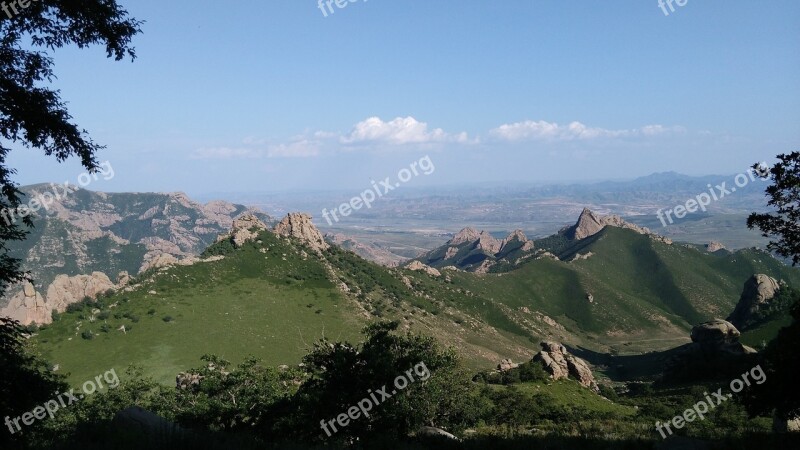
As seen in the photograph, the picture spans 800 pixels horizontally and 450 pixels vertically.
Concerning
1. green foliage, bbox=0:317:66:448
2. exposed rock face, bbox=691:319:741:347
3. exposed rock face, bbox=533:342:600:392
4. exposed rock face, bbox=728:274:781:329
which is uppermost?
green foliage, bbox=0:317:66:448

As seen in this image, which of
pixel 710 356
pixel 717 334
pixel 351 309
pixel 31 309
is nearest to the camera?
pixel 31 309

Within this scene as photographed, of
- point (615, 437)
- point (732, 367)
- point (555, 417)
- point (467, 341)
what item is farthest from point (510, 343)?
point (615, 437)

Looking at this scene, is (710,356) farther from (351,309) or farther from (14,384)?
(14,384)

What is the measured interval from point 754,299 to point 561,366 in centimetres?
8168

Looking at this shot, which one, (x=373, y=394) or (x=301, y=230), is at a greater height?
(x=301, y=230)

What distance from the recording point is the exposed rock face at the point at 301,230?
416 feet

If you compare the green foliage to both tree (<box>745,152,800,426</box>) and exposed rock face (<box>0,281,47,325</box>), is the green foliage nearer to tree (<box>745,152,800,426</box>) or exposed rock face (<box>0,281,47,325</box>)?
tree (<box>745,152,800,426</box>)

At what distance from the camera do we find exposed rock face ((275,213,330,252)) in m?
127

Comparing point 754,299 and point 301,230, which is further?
point 301,230

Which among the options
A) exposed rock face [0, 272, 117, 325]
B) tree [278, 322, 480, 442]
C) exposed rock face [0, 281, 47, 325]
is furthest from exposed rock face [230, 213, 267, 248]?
tree [278, 322, 480, 442]

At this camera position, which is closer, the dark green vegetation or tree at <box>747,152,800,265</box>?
the dark green vegetation

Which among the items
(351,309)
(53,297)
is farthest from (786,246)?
(53,297)

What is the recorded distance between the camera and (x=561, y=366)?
70.9m

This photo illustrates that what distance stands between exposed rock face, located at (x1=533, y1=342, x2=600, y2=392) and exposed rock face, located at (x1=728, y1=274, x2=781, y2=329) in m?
69.6
